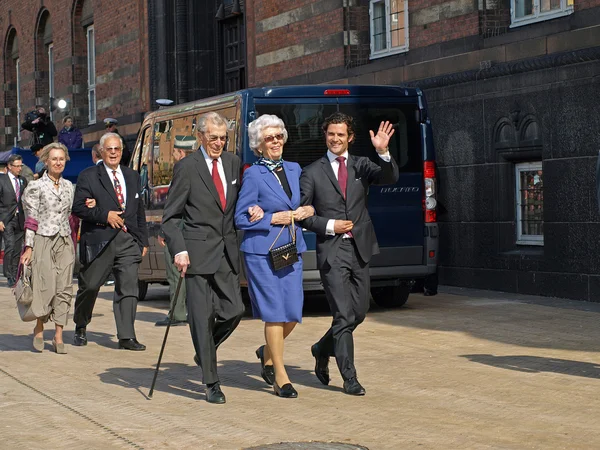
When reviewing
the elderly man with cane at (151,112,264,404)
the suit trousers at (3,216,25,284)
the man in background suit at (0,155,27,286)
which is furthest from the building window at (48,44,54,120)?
the elderly man with cane at (151,112,264,404)

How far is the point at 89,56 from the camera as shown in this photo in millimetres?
32406

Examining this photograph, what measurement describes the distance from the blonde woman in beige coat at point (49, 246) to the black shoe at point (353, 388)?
372 cm

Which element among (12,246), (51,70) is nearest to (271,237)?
(12,246)

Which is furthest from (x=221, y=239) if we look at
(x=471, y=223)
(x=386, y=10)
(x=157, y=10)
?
(x=157, y=10)

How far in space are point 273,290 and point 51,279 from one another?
3660 millimetres

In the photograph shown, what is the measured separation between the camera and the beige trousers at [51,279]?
1173 cm

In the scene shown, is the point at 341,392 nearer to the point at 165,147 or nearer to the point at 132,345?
the point at 132,345

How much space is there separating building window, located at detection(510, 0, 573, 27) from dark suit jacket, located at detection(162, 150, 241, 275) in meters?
7.86

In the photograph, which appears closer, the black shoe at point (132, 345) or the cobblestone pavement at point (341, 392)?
the cobblestone pavement at point (341, 392)

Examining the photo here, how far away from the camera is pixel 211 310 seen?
352 inches

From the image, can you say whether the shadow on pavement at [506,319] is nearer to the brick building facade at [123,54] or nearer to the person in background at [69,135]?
the brick building facade at [123,54]

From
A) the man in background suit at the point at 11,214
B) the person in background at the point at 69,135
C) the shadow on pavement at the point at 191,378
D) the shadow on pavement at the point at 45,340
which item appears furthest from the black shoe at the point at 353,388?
the person in background at the point at 69,135

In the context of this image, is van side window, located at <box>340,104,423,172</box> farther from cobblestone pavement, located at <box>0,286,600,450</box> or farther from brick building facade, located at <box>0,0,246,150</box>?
brick building facade, located at <box>0,0,246,150</box>

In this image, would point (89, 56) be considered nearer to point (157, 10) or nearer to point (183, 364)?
point (157, 10)
